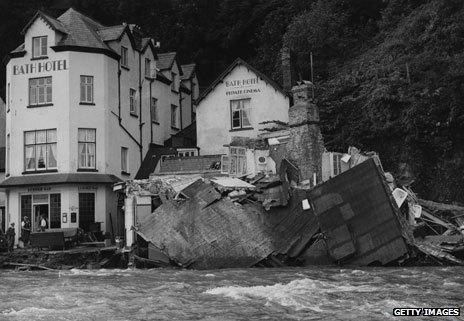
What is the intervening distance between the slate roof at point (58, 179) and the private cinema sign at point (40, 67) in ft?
21.5

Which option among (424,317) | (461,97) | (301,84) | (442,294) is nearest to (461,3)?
(461,97)

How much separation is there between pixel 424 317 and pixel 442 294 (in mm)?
3175

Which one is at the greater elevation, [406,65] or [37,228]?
[406,65]

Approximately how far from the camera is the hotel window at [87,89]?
133ft

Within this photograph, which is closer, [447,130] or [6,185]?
[447,130]

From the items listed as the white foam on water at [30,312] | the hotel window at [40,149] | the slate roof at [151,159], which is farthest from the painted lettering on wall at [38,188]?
the white foam on water at [30,312]

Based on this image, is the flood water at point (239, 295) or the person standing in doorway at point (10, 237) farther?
the person standing in doorway at point (10, 237)

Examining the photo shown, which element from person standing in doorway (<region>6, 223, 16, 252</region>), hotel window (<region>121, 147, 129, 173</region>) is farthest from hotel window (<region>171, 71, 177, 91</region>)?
person standing in doorway (<region>6, 223, 16, 252</region>)

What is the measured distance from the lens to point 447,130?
33656mm

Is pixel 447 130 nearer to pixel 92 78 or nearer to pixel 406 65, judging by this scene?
pixel 406 65

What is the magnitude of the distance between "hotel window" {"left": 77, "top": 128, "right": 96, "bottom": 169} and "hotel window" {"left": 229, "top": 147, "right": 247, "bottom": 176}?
9856 millimetres

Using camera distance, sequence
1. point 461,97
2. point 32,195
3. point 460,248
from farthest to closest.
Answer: point 32,195, point 461,97, point 460,248

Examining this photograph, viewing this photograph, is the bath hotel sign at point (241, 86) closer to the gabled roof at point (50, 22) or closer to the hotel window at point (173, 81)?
the hotel window at point (173, 81)

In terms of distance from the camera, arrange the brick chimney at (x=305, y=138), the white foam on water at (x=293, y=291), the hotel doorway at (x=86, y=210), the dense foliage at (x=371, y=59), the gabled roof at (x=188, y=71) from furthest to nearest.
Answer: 1. the gabled roof at (x=188, y=71)
2. the hotel doorway at (x=86, y=210)
3. the dense foliage at (x=371, y=59)
4. the brick chimney at (x=305, y=138)
5. the white foam on water at (x=293, y=291)
